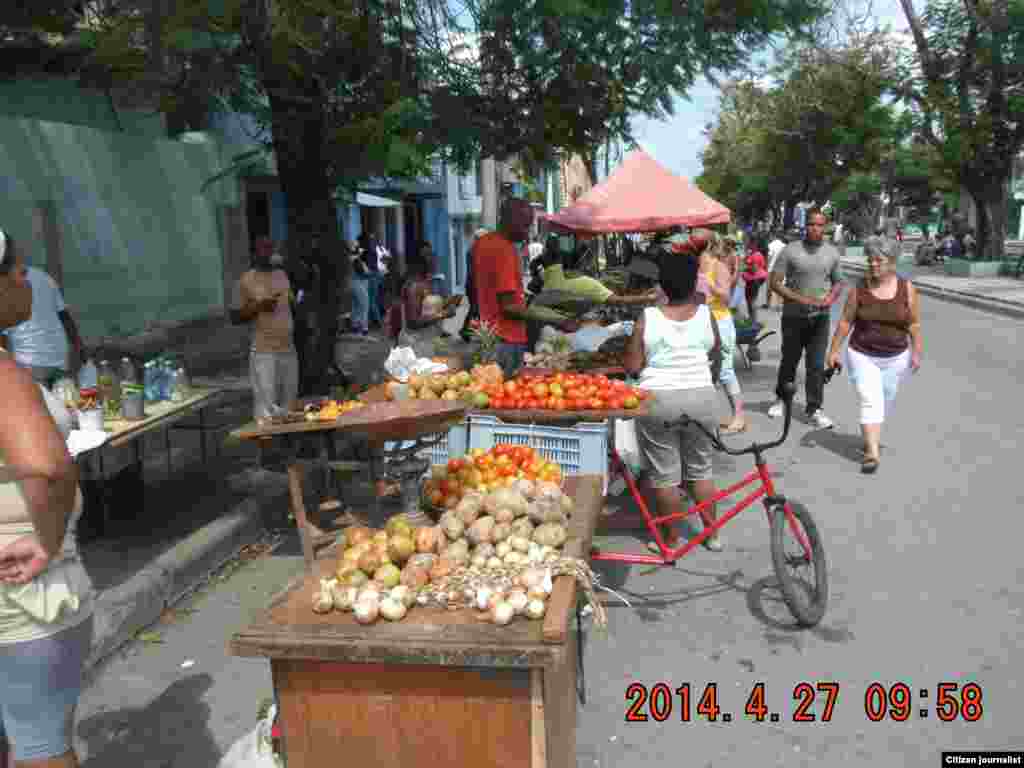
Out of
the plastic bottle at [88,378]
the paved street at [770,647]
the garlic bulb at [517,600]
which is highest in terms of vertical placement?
the plastic bottle at [88,378]

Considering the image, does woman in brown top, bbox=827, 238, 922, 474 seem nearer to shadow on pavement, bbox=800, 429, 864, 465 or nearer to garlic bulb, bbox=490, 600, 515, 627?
shadow on pavement, bbox=800, 429, 864, 465

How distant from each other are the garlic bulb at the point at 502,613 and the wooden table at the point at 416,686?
0.07ft

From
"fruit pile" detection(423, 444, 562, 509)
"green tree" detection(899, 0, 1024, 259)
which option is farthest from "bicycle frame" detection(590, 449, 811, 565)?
"green tree" detection(899, 0, 1024, 259)

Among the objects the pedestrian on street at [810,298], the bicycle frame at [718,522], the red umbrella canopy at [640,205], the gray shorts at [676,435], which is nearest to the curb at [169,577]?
the bicycle frame at [718,522]

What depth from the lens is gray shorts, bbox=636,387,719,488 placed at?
5.17 meters

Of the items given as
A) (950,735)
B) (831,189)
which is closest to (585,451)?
(950,735)

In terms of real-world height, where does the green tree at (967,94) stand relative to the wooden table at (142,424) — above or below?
above

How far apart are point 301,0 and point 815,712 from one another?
5.08m

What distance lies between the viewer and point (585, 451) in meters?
5.49

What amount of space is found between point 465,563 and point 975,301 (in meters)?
20.5

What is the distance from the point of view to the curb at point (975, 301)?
60.0 feet

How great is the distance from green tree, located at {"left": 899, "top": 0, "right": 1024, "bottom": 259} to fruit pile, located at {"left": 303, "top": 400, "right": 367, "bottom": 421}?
2496 cm

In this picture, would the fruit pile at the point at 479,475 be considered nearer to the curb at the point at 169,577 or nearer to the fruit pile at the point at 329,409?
the fruit pile at the point at 329,409

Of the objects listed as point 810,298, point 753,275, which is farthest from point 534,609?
point 753,275
